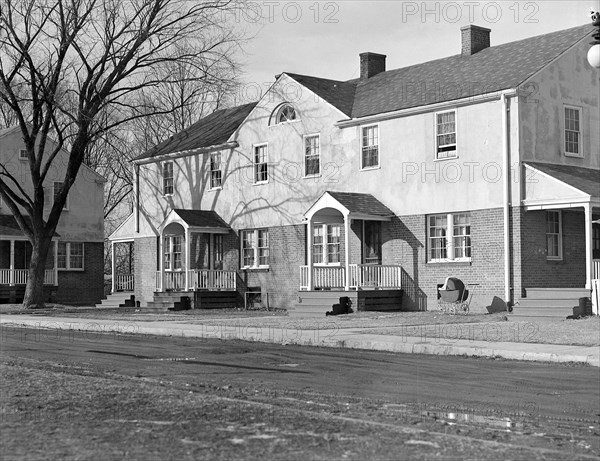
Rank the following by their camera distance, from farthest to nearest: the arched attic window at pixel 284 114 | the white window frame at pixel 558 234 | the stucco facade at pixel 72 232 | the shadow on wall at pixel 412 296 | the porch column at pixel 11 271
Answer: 1. the stucco facade at pixel 72 232
2. the porch column at pixel 11 271
3. the arched attic window at pixel 284 114
4. the shadow on wall at pixel 412 296
5. the white window frame at pixel 558 234

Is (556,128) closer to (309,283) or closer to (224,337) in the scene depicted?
(309,283)

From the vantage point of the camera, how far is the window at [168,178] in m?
41.1

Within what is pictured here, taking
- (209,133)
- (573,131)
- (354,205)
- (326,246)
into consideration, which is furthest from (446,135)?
(209,133)

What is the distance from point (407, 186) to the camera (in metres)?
30.7

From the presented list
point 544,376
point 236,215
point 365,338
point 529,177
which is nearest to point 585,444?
point 544,376

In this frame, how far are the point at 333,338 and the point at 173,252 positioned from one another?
2156 centimetres

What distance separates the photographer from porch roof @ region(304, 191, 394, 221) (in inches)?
1198

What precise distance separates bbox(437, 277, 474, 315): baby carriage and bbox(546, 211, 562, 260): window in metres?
2.72

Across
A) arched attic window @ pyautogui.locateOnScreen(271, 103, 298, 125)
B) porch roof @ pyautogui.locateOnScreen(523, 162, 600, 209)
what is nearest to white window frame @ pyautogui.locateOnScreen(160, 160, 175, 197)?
arched attic window @ pyautogui.locateOnScreen(271, 103, 298, 125)

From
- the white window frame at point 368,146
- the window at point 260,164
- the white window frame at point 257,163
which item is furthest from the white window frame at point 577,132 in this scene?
the window at point 260,164

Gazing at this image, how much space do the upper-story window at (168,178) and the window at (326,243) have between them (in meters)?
9.15

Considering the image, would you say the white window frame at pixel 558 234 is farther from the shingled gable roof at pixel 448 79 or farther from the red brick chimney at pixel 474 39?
the red brick chimney at pixel 474 39

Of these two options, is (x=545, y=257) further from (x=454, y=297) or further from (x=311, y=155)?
(x=311, y=155)

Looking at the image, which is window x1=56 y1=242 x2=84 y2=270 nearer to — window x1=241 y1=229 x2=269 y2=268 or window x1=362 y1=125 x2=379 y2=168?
window x1=241 y1=229 x2=269 y2=268
